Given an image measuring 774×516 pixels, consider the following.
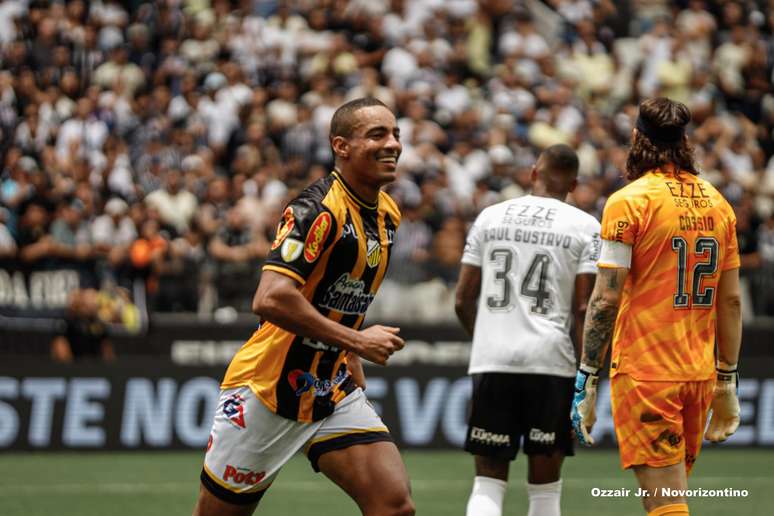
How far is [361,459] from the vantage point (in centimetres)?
628

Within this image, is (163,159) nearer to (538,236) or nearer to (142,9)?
(142,9)

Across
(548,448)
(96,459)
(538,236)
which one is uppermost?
(538,236)

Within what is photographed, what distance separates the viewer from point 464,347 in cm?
1545

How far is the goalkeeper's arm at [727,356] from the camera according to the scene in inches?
262

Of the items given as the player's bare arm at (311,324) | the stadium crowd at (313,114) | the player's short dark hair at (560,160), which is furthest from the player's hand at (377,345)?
the stadium crowd at (313,114)

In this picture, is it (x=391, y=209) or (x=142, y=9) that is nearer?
(x=391, y=209)

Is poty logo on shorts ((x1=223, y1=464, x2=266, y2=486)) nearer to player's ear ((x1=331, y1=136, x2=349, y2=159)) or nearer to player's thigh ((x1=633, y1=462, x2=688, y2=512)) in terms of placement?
player's ear ((x1=331, y1=136, x2=349, y2=159))

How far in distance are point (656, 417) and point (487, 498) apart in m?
1.77

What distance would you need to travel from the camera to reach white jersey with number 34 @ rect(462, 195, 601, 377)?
8.20 m

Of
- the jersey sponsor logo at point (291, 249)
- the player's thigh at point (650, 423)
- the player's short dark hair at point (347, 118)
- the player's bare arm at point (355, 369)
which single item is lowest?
the player's thigh at point (650, 423)

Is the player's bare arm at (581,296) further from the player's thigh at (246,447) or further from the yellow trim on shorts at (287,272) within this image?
the yellow trim on shorts at (287,272)

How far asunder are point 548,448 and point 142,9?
15.0 meters

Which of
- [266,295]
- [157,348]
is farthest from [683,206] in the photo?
[157,348]

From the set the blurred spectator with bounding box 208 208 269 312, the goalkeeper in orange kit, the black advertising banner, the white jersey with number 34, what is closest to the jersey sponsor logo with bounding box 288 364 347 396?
the goalkeeper in orange kit
